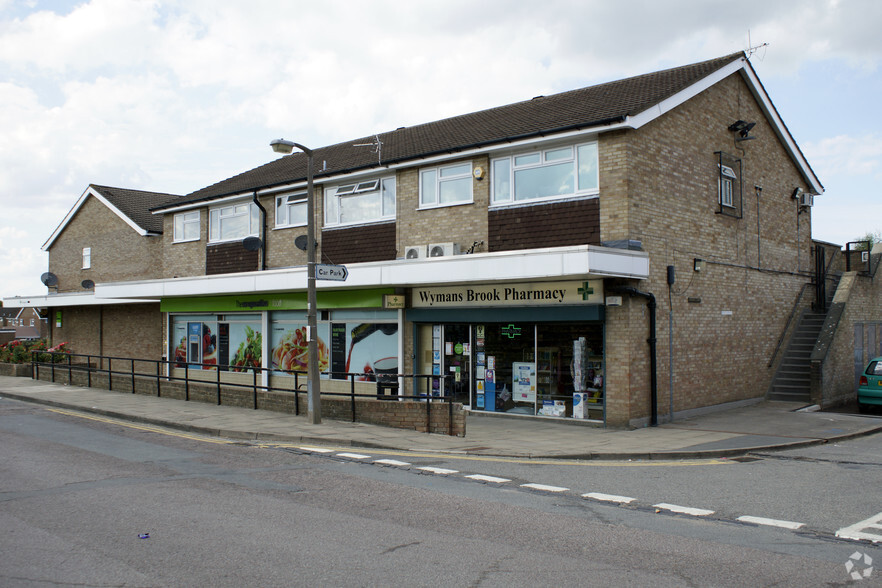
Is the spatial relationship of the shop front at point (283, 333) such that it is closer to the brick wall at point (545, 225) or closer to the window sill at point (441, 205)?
the window sill at point (441, 205)

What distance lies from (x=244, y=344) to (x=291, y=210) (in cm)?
453

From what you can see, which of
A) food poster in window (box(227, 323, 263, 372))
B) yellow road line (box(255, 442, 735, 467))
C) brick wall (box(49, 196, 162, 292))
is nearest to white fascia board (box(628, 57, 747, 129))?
yellow road line (box(255, 442, 735, 467))

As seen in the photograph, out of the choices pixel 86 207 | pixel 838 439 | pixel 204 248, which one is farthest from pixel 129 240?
pixel 838 439

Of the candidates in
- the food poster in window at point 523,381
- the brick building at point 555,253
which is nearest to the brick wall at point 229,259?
the brick building at point 555,253

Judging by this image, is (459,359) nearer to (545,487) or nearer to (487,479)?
(487,479)

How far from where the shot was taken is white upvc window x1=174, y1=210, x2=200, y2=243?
24.1 metres

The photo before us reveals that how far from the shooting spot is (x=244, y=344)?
73.7ft

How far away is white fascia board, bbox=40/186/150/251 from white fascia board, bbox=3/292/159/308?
2.74m

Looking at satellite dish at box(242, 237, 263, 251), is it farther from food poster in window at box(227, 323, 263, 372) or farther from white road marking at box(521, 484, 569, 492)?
white road marking at box(521, 484, 569, 492)

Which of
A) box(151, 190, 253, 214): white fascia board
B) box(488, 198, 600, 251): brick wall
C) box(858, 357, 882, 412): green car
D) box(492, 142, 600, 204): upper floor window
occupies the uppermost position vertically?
box(151, 190, 253, 214): white fascia board

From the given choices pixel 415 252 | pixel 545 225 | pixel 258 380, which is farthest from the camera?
pixel 258 380

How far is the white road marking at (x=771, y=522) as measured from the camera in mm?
6875

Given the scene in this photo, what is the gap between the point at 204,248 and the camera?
23.7 meters

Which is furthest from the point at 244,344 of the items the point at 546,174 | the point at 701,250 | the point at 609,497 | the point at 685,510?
the point at 685,510
